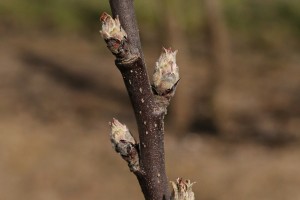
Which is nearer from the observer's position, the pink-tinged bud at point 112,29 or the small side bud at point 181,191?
the pink-tinged bud at point 112,29

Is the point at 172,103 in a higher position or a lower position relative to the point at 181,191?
higher

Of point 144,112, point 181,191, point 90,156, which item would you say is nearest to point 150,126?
point 144,112

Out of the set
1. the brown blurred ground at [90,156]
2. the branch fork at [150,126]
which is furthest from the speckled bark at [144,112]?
the brown blurred ground at [90,156]

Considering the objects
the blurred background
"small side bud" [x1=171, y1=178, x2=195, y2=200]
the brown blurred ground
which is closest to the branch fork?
"small side bud" [x1=171, y1=178, x2=195, y2=200]

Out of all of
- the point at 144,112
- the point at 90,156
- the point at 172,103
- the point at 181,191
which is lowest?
the point at 181,191

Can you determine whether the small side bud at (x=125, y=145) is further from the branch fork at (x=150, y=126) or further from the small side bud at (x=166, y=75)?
the small side bud at (x=166, y=75)

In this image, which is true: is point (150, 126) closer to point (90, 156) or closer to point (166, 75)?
point (166, 75)

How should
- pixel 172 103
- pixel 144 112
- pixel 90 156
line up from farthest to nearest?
pixel 172 103 < pixel 90 156 < pixel 144 112

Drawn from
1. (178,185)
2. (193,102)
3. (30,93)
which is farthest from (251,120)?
(178,185)
